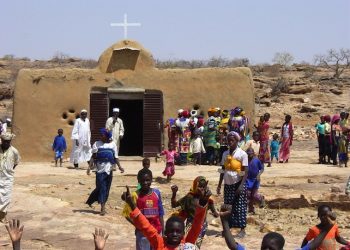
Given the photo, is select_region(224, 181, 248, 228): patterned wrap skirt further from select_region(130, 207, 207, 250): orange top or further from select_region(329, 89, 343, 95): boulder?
select_region(329, 89, 343, 95): boulder

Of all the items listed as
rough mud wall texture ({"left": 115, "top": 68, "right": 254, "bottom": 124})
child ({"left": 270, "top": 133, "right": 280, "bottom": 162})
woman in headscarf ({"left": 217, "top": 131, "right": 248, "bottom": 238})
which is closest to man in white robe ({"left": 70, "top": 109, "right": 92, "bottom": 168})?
rough mud wall texture ({"left": 115, "top": 68, "right": 254, "bottom": 124})

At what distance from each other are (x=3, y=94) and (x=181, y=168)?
63.3 feet

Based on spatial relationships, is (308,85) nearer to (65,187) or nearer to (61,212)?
(65,187)

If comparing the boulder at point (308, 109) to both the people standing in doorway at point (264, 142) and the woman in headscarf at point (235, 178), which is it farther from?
the woman in headscarf at point (235, 178)

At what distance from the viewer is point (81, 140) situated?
13.8 m

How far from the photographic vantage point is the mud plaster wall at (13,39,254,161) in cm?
1534

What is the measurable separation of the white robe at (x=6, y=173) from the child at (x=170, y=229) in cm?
369

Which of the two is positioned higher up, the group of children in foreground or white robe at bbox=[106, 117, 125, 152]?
white robe at bbox=[106, 117, 125, 152]

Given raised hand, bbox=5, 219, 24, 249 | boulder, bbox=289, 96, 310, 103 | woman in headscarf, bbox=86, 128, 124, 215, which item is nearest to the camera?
raised hand, bbox=5, 219, 24, 249

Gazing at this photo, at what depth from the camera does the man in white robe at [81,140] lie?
44.8ft

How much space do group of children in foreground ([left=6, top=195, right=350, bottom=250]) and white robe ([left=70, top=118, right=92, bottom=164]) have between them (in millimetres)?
8297

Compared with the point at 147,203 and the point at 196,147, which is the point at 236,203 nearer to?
the point at 147,203

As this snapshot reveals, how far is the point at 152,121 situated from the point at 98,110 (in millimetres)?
1386

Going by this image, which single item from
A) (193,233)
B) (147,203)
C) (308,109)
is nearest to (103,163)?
(147,203)
